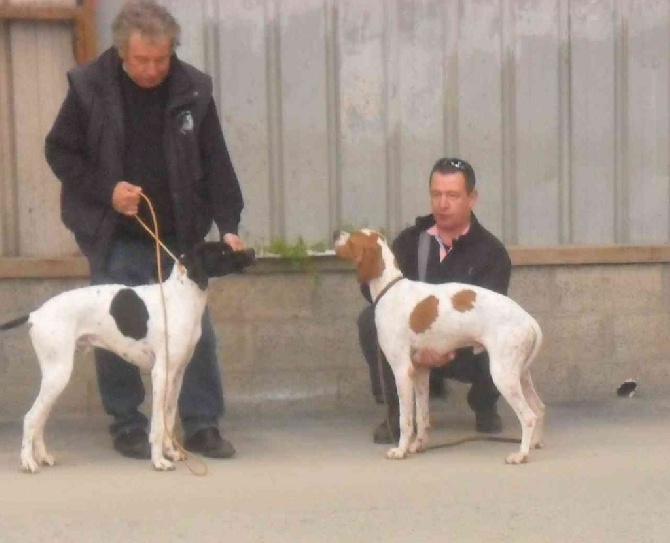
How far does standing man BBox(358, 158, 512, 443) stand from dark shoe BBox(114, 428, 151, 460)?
3.70 feet

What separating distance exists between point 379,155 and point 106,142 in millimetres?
1821

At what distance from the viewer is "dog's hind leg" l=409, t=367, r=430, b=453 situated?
659cm

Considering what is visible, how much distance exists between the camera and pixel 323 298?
758 cm

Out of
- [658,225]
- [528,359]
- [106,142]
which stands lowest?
[528,359]

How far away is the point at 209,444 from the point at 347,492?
0.90 metres

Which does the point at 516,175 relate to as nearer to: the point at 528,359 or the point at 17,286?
the point at 528,359

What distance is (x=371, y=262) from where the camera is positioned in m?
6.38

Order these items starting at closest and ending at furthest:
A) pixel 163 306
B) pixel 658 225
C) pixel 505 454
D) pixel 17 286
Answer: pixel 163 306
pixel 505 454
pixel 17 286
pixel 658 225

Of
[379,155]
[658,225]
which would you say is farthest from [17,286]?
[658,225]

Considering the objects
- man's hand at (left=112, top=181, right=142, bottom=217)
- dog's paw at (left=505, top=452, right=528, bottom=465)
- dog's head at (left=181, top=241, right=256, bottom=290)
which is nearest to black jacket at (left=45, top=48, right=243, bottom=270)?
man's hand at (left=112, top=181, right=142, bottom=217)

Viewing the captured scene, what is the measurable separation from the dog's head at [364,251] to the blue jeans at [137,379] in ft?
2.50

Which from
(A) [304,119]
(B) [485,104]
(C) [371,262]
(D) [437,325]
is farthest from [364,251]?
(B) [485,104]

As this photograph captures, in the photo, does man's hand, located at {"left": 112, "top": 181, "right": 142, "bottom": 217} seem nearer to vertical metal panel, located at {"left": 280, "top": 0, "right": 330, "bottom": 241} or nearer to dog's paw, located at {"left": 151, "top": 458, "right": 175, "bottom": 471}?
dog's paw, located at {"left": 151, "top": 458, "right": 175, "bottom": 471}

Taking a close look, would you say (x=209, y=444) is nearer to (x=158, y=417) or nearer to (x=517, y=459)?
(x=158, y=417)
